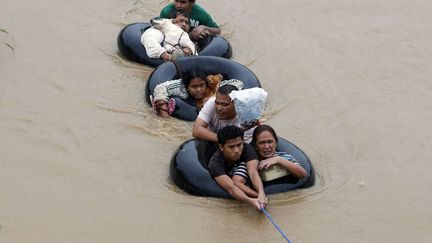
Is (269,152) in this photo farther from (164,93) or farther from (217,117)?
(164,93)

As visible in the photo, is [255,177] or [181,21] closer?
[255,177]

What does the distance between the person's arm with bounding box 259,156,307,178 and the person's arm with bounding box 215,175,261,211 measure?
0.28 meters

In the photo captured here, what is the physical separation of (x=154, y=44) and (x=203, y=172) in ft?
8.34

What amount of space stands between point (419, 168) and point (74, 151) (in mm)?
3099

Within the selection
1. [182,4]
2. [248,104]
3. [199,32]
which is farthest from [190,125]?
[182,4]

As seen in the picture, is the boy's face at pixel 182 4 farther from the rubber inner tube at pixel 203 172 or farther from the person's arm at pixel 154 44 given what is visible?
the rubber inner tube at pixel 203 172

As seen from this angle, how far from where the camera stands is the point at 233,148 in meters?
5.99

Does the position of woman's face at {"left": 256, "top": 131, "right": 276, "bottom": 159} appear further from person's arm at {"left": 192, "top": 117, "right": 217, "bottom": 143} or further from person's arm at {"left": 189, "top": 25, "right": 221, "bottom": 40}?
person's arm at {"left": 189, "top": 25, "right": 221, "bottom": 40}

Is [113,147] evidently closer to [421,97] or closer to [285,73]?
[285,73]

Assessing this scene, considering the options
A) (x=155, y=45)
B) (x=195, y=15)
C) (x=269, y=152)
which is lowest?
(x=155, y=45)

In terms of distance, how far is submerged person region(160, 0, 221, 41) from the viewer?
28.6 ft

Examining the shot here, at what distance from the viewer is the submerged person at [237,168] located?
19.5 feet

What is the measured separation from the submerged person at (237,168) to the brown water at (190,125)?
16 cm

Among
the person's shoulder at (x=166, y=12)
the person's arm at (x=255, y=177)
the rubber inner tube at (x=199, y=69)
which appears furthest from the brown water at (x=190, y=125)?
the person's shoulder at (x=166, y=12)
